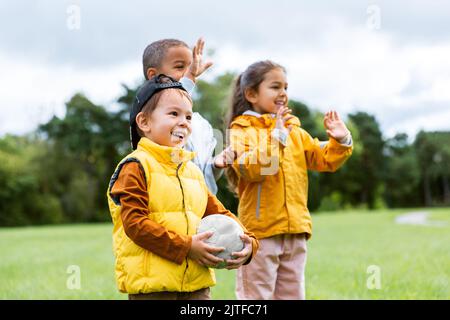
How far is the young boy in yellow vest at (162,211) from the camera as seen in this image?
217 centimetres

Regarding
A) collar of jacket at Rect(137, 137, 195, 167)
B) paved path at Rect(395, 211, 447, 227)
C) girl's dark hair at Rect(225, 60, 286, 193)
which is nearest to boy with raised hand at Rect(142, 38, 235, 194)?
girl's dark hair at Rect(225, 60, 286, 193)

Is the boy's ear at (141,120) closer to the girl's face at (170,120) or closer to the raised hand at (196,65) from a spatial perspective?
the girl's face at (170,120)

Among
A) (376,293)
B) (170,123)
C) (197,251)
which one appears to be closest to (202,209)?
(197,251)

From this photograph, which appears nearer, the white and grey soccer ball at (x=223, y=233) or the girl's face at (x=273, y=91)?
the white and grey soccer ball at (x=223, y=233)

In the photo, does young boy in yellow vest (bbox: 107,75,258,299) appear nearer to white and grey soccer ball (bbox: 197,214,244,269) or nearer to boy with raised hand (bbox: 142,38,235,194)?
white and grey soccer ball (bbox: 197,214,244,269)

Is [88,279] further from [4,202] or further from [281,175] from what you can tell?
[4,202]

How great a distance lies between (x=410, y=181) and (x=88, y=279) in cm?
4033

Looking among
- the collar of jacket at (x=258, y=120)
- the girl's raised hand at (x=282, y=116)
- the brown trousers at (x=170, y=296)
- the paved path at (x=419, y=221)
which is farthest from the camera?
the paved path at (x=419, y=221)

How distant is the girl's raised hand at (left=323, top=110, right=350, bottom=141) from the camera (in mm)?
3199

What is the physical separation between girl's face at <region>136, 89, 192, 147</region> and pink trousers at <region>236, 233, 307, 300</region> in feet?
3.77

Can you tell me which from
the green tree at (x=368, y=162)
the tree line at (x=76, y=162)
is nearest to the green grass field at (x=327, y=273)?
the tree line at (x=76, y=162)
